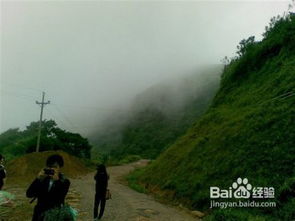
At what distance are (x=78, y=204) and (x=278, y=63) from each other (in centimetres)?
1720

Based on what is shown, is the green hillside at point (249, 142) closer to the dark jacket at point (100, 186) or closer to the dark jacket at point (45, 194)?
the dark jacket at point (100, 186)

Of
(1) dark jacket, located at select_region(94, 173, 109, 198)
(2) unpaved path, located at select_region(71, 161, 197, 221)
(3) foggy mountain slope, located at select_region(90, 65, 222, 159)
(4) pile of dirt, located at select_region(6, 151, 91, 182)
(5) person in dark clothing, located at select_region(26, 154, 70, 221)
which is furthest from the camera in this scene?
(3) foggy mountain slope, located at select_region(90, 65, 222, 159)

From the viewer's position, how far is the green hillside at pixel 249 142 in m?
11.1

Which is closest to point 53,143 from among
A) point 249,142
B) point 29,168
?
point 29,168

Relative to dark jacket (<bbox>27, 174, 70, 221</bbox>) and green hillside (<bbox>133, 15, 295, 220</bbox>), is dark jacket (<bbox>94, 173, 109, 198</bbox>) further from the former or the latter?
dark jacket (<bbox>27, 174, 70, 221</bbox>)

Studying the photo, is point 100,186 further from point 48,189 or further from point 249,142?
point 249,142

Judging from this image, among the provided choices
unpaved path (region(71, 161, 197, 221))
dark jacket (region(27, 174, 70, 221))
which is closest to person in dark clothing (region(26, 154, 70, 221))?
dark jacket (region(27, 174, 70, 221))

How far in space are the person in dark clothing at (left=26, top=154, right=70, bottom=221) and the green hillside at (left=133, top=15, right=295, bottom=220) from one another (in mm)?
6169

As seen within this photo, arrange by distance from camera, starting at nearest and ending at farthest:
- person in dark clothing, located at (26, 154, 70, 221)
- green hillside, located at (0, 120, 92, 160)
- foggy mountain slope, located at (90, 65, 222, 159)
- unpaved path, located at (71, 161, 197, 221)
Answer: person in dark clothing, located at (26, 154, 70, 221), unpaved path, located at (71, 161, 197, 221), green hillside, located at (0, 120, 92, 160), foggy mountain slope, located at (90, 65, 222, 159)

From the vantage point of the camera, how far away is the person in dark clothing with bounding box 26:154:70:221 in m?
4.46

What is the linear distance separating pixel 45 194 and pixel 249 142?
11577 millimetres

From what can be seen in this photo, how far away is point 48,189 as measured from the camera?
4.46 meters

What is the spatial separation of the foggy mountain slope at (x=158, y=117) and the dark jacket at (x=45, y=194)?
71.0 m

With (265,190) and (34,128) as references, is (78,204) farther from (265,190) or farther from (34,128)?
(34,128)
